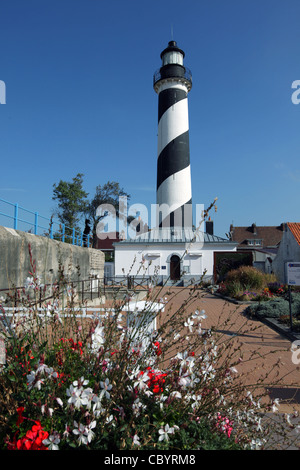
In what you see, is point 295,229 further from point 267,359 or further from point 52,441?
point 52,441

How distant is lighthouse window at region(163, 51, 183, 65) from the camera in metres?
28.3

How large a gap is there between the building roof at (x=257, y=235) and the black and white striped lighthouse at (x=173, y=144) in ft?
85.9

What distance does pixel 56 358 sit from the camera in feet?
7.20

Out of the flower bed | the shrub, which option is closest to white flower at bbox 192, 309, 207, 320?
the flower bed

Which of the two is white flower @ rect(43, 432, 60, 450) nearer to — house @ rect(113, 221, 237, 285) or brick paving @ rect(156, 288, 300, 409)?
brick paving @ rect(156, 288, 300, 409)

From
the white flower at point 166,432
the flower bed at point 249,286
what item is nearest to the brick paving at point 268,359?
the white flower at point 166,432

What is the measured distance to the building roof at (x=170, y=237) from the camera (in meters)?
26.7

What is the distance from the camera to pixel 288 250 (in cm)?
2223

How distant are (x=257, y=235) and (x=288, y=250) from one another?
31.6m

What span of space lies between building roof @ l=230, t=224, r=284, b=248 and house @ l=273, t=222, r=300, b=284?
2681cm

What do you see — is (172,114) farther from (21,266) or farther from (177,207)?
(21,266)

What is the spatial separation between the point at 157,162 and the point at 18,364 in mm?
26970

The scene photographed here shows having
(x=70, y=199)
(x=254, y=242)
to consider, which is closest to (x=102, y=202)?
(x=70, y=199)

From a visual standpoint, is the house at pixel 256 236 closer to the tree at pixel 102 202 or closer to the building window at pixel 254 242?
the building window at pixel 254 242
